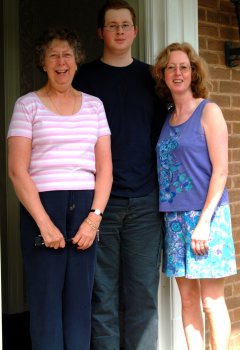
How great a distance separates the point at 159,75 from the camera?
8.78ft

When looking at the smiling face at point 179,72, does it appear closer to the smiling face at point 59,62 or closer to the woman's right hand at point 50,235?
the smiling face at point 59,62

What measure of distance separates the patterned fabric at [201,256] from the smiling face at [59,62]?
80 centimetres

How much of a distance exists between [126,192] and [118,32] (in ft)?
2.50

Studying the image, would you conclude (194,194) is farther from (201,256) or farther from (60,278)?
(60,278)

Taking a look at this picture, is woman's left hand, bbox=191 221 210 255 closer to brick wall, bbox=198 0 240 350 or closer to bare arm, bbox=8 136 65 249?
bare arm, bbox=8 136 65 249

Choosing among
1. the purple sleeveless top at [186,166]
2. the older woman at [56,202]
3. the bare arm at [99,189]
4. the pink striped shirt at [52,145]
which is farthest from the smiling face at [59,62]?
the purple sleeveless top at [186,166]

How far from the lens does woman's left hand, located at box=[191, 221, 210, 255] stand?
8.06 feet

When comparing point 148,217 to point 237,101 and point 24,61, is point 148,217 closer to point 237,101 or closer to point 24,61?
point 237,101

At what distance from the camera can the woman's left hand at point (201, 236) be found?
8.06 feet

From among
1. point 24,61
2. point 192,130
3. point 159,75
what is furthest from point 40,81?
point 192,130

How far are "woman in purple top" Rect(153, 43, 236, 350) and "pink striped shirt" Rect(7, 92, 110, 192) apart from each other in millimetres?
476

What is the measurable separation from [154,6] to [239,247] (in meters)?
1.51

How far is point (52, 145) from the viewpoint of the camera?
2234 millimetres

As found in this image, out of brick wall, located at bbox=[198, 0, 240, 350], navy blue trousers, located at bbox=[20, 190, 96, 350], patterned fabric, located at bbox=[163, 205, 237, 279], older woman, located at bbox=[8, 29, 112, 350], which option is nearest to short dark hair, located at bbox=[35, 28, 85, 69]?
older woman, located at bbox=[8, 29, 112, 350]
